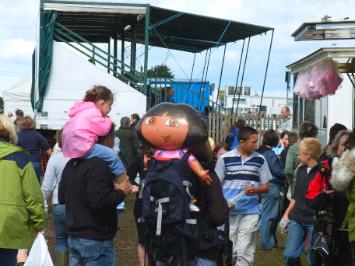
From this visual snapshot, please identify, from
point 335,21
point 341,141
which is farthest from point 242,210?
point 335,21

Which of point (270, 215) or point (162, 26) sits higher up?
point (162, 26)

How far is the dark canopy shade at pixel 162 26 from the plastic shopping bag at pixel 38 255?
1414 cm

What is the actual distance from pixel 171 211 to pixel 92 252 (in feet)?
3.22

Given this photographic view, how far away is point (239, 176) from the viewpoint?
8.17m

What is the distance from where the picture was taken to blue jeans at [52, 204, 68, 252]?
7.86 metres

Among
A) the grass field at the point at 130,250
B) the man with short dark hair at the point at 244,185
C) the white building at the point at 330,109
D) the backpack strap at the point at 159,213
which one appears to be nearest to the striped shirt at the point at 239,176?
the man with short dark hair at the point at 244,185

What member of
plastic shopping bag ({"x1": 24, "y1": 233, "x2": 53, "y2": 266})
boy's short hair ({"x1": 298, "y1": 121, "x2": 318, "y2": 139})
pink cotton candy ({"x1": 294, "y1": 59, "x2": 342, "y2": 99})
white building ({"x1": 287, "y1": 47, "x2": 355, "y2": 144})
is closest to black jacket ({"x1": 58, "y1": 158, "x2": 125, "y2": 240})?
plastic shopping bag ({"x1": 24, "y1": 233, "x2": 53, "y2": 266})

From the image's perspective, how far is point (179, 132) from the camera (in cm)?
526

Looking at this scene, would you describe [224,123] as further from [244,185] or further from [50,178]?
[50,178]

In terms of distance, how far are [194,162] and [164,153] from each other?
244 millimetres

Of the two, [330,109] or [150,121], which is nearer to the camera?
[150,121]

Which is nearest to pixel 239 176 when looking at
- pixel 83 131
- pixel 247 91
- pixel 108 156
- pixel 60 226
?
pixel 60 226

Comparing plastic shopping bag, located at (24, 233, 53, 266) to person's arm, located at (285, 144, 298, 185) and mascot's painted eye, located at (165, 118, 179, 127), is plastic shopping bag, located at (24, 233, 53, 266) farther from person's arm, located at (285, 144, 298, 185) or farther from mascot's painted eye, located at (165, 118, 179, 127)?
person's arm, located at (285, 144, 298, 185)

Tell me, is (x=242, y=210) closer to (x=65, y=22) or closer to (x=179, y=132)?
(x=179, y=132)
